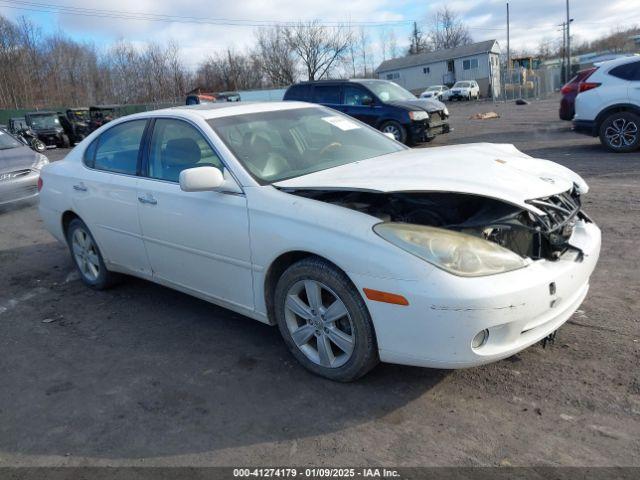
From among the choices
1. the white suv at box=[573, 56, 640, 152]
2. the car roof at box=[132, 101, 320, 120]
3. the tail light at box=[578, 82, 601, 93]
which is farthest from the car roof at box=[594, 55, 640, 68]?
the car roof at box=[132, 101, 320, 120]

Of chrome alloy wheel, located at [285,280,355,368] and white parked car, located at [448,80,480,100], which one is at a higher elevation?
white parked car, located at [448,80,480,100]

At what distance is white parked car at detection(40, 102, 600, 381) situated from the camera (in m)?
2.69

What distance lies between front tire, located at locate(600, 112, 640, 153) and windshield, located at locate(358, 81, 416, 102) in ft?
17.1

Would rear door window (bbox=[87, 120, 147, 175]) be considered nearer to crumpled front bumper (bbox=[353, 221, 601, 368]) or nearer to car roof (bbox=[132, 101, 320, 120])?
car roof (bbox=[132, 101, 320, 120])

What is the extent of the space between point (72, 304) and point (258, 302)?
7.40ft

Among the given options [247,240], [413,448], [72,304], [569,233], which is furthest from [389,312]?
[72,304]

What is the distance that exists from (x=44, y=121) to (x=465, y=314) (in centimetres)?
2804

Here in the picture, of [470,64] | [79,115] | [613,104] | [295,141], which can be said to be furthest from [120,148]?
[470,64]

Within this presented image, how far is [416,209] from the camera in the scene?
3254mm

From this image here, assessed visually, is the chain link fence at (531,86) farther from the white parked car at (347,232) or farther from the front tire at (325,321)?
the front tire at (325,321)

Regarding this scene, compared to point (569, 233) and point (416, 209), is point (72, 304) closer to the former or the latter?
point (416, 209)

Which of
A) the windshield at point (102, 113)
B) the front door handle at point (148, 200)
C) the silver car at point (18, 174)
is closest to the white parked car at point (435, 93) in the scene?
the windshield at point (102, 113)

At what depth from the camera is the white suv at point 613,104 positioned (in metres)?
10.1

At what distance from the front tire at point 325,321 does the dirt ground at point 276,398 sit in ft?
0.44
